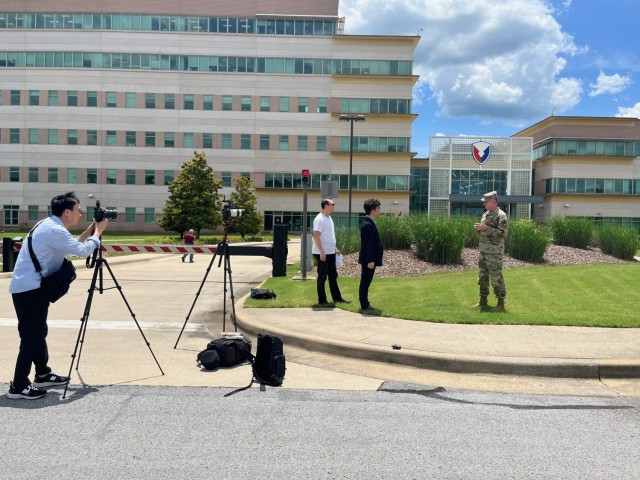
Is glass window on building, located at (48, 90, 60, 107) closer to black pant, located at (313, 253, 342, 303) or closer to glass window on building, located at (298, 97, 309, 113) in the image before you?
glass window on building, located at (298, 97, 309, 113)

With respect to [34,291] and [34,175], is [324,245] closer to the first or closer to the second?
[34,291]

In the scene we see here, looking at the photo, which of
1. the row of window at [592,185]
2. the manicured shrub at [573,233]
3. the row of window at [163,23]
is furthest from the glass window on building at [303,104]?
the manicured shrub at [573,233]

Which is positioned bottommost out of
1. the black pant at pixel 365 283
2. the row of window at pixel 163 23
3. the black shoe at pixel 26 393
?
the black shoe at pixel 26 393

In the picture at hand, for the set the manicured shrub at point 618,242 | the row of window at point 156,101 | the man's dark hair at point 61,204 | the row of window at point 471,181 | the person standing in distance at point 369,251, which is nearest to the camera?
the man's dark hair at point 61,204

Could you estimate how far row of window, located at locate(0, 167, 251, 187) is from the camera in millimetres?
60844

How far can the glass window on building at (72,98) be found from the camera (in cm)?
5988

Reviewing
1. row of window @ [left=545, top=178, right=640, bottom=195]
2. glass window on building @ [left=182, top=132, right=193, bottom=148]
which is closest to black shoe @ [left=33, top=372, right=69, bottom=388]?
glass window on building @ [left=182, top=132, right=193, bottom=148]

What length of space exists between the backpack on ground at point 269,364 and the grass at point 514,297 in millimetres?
3462

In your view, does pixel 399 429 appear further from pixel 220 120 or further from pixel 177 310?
pixel 220 120

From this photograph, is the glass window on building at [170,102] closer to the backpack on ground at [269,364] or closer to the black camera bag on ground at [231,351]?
the black camera bag on ground at [231,351]

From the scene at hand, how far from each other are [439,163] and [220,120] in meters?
24.2

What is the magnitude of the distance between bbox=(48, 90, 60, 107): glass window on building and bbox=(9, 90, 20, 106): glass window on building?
352 cm

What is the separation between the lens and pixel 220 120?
60.7 metres

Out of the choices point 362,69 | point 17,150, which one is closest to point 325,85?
point 362,69
